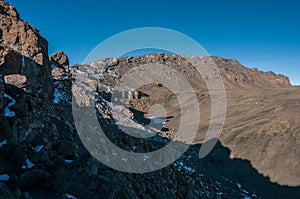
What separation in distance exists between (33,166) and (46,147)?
59.3 inches

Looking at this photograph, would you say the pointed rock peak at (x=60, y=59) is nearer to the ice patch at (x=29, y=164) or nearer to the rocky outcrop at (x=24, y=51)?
the rocky outcrop at (x=24, y=51)

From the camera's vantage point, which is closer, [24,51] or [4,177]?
[4,177]

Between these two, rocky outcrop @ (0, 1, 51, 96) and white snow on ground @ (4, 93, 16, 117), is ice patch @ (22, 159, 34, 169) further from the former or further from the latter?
rocky outcrop @ (0, 1, 51, 96)

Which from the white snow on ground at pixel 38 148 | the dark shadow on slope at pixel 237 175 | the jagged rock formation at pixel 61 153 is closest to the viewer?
the jagged rock formation at pixel 61 153

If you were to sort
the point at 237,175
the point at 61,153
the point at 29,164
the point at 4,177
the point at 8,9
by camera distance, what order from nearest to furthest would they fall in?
the point at 4,177, the point at 29,164, the point at 61,153, the point at 8,9, the point at 237,175

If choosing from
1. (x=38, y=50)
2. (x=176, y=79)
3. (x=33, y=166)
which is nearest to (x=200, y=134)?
(x=38, y=50)

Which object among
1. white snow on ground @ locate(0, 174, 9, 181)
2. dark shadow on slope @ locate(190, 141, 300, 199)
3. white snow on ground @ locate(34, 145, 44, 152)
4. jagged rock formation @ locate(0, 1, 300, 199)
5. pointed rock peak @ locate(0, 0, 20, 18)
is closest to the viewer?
white snow on ground @ locate(0, 174, 9, 181)

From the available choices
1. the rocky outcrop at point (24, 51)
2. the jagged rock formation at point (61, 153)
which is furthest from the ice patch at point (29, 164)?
the rocky outcrop at point (24, 51)

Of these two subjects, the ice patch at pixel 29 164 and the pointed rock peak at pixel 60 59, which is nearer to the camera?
the ice patch at pixel 29 164

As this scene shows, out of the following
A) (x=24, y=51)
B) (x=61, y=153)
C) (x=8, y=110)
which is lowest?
(x=61, y=153)

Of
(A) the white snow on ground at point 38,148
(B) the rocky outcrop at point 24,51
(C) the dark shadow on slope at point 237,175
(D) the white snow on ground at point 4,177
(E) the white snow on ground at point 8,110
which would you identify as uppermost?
(B) the rocky outcrop at point 24,51

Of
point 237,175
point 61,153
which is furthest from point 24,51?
point 237,175

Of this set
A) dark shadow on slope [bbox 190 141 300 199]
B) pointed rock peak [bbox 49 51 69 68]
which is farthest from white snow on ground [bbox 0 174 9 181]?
dark shadow on slope [bbox 190 141 300 199]

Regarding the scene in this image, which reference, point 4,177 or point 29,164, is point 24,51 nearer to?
point 29,164
